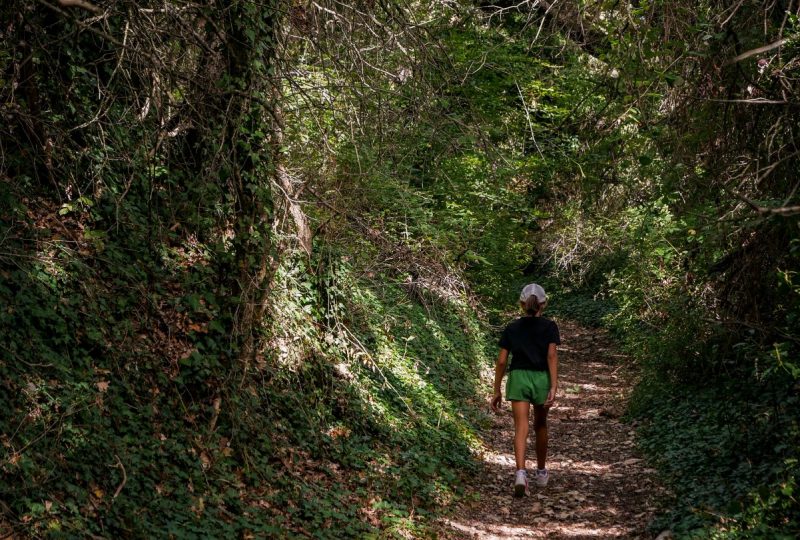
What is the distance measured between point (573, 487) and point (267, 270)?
4.08 meters

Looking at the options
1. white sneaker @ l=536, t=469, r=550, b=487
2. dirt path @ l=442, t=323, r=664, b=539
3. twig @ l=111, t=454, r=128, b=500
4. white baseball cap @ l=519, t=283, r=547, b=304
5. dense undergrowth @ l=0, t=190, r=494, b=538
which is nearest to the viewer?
twig @ l=111, t=454, r=128, b=500

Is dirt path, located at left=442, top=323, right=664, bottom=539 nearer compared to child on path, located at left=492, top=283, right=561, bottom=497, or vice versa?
dirt path, located at left=442, top=323, right=664, bottom=539

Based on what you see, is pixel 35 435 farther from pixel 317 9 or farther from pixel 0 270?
pixel 317 9

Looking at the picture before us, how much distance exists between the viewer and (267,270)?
682cm

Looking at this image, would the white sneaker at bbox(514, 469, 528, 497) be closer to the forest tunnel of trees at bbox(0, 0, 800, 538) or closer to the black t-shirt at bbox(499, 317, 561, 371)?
the forest tunnel of trees at bbox(0, 0, 800, 538)

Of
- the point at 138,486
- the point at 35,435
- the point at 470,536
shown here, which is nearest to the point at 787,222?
the point at 470,536

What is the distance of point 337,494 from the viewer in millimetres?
6617

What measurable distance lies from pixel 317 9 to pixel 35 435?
4482 mm

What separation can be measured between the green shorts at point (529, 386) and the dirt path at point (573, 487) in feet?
3.43

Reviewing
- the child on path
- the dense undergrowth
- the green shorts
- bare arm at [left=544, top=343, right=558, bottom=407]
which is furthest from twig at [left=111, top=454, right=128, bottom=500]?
bare arm at [left=544, top=343, right=558, bottom=407]

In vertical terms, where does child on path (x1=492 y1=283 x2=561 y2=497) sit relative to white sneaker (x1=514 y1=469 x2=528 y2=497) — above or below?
above

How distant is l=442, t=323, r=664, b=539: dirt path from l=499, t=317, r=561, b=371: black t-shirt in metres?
1.40

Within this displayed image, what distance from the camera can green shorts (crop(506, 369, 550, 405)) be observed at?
25.3ft

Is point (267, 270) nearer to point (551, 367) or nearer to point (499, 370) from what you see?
point (499, 370)
